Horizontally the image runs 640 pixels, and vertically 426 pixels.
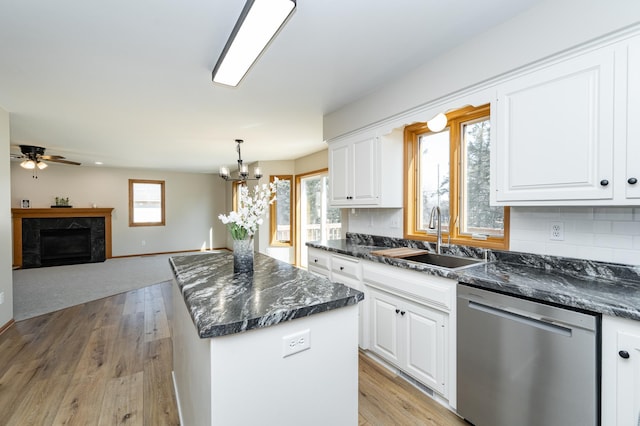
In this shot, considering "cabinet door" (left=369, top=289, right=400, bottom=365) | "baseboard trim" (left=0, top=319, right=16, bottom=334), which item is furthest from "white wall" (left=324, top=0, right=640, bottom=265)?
"baseboard trim" (left=0, top=319, right=16, bottom=334)

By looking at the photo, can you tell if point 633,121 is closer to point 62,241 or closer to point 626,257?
point 626,257

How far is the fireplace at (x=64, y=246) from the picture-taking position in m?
6.75

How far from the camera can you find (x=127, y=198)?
25.8 ft

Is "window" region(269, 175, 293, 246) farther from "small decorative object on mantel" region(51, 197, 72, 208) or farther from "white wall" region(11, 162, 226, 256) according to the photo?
"small decorative object on mantel" region(51, 197, 72, 208)

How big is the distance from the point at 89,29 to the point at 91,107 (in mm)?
1749

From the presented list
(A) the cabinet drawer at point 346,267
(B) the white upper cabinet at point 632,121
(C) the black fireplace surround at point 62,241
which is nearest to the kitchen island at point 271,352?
(A) the cabinet drawer at point 346,267

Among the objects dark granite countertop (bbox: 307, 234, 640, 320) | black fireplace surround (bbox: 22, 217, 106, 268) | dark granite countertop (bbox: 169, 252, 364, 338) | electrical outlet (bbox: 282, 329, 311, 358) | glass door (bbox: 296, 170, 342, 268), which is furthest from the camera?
black fireplace surround (bbox: 22, 217, 106, 268)

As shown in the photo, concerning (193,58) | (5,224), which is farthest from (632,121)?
(5,224)

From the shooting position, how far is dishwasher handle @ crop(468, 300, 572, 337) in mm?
1359

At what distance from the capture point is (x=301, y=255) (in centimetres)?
655

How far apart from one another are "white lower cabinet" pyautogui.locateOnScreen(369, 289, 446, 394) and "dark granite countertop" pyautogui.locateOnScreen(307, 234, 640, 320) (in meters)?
0.33

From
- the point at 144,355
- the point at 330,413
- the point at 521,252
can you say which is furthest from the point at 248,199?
the point at 144,355

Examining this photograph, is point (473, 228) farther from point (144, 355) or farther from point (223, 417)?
point (144, 355)

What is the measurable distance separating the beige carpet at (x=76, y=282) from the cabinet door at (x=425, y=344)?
452 cm
